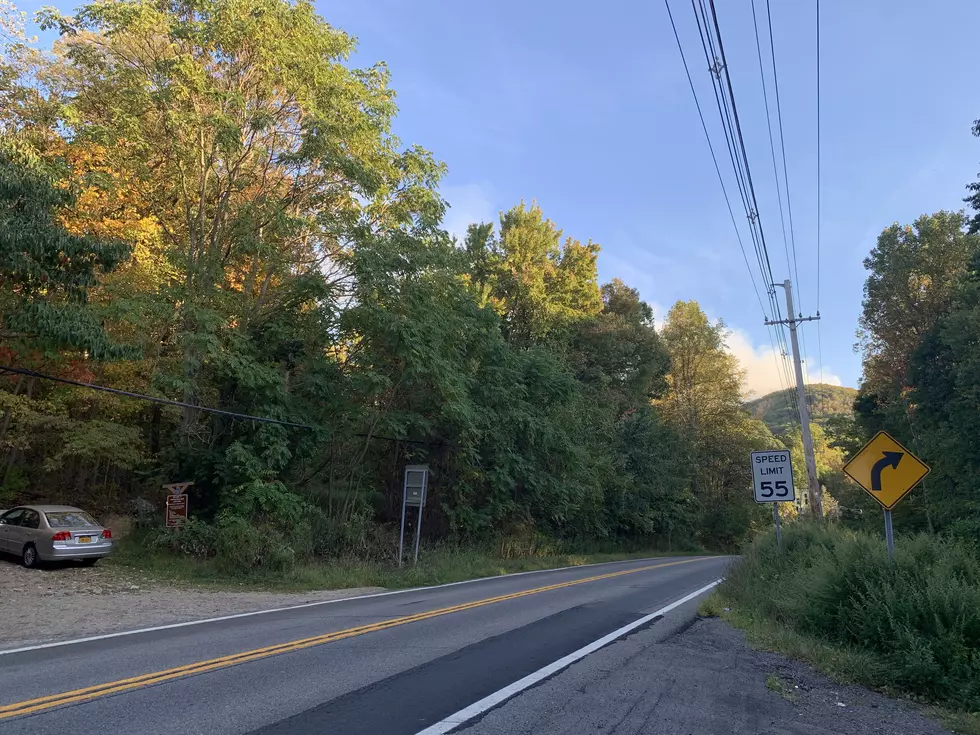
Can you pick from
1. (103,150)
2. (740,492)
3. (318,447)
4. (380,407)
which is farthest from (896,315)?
(103,150)

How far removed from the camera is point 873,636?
769cm

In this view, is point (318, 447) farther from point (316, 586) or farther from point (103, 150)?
point (103, 150)

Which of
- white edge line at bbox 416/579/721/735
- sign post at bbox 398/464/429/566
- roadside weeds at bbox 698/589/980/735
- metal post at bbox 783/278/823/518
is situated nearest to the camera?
white edge line at bbox 416/579/721/735

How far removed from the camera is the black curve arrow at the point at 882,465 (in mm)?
9219

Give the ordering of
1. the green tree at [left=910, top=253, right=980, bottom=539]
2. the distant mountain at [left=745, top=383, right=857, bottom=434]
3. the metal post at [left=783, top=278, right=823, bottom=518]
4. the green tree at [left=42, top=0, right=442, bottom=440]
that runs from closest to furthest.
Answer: the green tree at [left=42, top=0, right=442, bottom=440] < the metal post at [left=783, top=278, right=823, bottom=518] < the green tree at [left=910, top=253, right=980, bottom=539] < the distant mountain at [left=745, top=383, right=857, bottom=434]

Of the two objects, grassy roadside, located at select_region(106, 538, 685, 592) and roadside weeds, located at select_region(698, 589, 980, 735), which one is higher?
roadside weeds, located at select_region(698, 589, 980, 735)

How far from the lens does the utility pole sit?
2044 cm

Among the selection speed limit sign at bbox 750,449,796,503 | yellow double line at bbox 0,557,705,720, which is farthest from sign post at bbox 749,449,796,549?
yellow double line at bbox 0,557,705,720

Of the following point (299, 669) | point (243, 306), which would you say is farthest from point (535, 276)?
point (299, 669)

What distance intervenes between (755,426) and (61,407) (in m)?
44.7

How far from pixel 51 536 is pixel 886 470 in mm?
16896

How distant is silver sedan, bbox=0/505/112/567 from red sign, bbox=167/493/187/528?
1.62 m

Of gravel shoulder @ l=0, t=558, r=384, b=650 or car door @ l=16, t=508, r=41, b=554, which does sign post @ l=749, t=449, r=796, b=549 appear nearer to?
gravel shoulder @ l=0, t=558, r=384, b=650

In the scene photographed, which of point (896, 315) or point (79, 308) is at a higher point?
point (896, 315)
